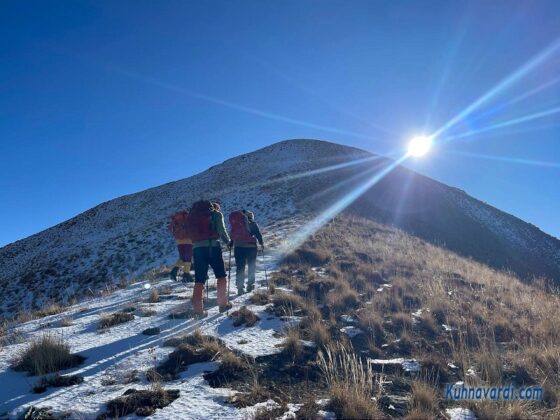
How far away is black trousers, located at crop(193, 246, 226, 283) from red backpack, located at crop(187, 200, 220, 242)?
0.82 ft

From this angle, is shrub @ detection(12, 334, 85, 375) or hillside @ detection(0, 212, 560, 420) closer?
hillside @ detection(0, 212, 560, 420)

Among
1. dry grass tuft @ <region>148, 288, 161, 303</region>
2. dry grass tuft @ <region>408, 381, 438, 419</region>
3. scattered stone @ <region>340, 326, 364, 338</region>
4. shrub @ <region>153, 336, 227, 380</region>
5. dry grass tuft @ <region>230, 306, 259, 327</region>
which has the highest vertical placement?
dry grass tuft @ <region>148, 288, 161, 303</region>

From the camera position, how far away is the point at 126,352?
580cm

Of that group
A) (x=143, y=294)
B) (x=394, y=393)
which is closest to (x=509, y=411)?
(x=394, y=393)

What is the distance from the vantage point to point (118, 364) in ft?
17.4

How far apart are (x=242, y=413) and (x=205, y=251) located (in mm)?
4417

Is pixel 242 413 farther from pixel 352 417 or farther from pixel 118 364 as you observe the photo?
pixel 118 364

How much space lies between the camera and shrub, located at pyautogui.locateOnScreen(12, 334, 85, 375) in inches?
201

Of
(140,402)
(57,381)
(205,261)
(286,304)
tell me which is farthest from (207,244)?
(140,402)

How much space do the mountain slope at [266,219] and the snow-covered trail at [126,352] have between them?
11066 millimetres

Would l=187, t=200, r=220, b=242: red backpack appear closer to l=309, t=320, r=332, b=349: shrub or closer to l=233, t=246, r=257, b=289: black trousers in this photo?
l=233, t=246, r=257, b=289: black trousers

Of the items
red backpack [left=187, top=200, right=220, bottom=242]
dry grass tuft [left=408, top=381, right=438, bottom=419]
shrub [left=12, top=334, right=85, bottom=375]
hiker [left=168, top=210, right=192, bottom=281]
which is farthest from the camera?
hiker [left=168, top=210, right=192, bottom=281]

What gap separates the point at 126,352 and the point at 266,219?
61.9 ft

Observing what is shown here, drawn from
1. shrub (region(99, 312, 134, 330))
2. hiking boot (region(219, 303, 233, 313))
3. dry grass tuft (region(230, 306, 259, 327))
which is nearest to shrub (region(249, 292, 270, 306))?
hiking boot (region(219, 303, 233, 313))
